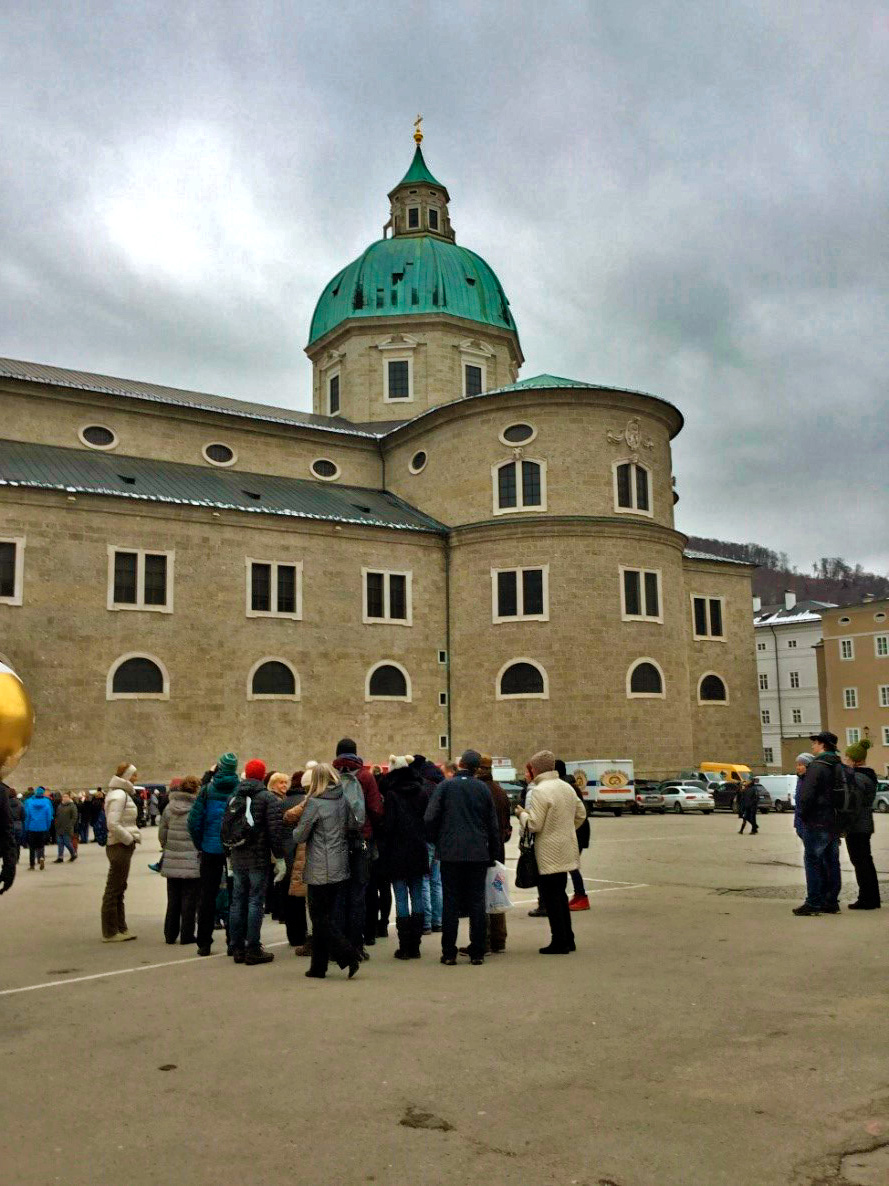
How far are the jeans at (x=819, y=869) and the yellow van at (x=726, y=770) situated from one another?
88.6ft

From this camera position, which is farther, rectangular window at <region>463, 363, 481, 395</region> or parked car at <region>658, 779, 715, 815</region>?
rectangular window at <region>463, 363, 481, 395</region>

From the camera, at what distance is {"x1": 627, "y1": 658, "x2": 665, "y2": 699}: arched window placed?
126ft

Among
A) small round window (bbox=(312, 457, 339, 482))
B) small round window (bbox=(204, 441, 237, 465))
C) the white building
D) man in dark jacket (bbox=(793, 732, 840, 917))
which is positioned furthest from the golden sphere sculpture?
the white building

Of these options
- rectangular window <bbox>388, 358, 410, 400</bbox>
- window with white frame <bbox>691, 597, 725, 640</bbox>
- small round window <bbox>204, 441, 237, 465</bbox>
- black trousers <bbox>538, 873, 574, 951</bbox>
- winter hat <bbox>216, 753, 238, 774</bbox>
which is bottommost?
black trousers <bbox>538, 873, 574, 951</bbox>

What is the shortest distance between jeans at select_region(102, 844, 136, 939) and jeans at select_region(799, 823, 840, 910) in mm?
7171

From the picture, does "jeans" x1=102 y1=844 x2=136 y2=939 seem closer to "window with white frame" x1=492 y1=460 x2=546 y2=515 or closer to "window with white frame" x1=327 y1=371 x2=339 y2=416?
"window with white frame" x1=492 y1=460 x2=546 y2=515

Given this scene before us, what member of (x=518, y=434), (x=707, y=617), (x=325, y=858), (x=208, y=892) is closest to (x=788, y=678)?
(x=707, y=617)

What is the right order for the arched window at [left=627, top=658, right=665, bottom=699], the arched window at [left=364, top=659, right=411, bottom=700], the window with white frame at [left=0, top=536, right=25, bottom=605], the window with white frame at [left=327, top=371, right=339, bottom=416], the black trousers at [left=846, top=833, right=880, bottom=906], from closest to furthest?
the black trousers at [left=846, top=833, right=880, bottom=906], the window with white frame at [left=0, top=536, right=25, bottom=605], the arched window at [left=364, top=659, right=411, bottom=700], the arched window at [left=627, top=658, right=665, bottom=699], the window with white frame at [left=327, top=371, right=339, bottom=416]

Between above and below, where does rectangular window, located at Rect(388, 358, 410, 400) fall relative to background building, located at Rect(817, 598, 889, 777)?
above

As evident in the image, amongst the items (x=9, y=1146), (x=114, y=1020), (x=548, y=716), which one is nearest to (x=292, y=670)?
(x=548, y=716)

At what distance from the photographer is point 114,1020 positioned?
274 inches

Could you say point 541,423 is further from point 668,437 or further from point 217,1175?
point 217,1175

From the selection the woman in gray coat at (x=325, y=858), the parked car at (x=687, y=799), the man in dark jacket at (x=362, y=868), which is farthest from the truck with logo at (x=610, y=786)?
the woman in gray coat at (x=325, y=858)

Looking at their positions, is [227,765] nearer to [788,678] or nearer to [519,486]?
[519,486]
